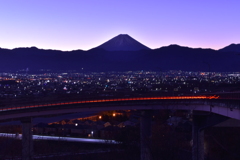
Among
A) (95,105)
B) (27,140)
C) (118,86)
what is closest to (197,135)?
(95,105)

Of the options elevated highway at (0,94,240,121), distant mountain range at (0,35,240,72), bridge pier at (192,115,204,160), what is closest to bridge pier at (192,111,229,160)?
bridge pier at (192,115,204,160)

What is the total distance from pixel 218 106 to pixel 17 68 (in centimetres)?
15460

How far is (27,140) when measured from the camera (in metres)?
26.9

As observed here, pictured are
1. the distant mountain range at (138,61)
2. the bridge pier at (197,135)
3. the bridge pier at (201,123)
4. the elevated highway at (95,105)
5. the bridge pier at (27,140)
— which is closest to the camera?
the bridge pier at (27,140)

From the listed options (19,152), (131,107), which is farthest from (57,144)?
(131,107)

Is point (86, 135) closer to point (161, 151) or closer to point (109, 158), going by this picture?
point (109, 158)

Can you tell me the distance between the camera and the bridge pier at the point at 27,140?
24.0 metres

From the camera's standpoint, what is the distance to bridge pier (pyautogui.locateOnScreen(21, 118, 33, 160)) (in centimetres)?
2402

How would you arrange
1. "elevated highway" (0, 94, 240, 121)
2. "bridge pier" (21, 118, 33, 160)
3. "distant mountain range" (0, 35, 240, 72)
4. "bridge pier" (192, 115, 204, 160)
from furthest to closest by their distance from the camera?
"distant mountain range" (0, 35, 240, 72), "elevated highway" (0, 94, 240, 121), "bridge pier" (192, 115, 204, 160), "bridge pier" (21, 118, 33, 160)

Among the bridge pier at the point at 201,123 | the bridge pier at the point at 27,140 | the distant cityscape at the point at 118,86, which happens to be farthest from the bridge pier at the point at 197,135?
the distant cityscape at the point at 118,86

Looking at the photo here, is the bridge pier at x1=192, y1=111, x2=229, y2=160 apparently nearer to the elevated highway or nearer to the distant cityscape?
the elevated highway

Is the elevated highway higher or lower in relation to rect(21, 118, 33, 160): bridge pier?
higher

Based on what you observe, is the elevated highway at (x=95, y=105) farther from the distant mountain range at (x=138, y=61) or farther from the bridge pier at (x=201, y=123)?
the distant mountain range at (x=138, y=61)

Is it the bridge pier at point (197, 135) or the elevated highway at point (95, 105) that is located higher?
the elevated highway at point (95, 105)
